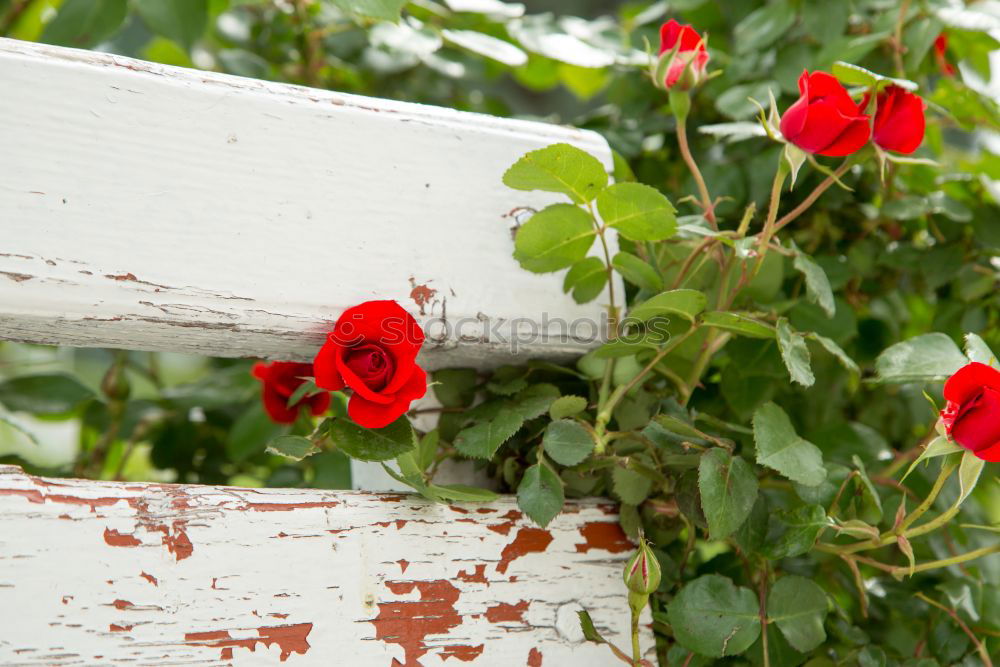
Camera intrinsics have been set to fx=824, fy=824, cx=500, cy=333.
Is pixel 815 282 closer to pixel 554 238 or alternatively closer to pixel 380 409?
pixel 554 238

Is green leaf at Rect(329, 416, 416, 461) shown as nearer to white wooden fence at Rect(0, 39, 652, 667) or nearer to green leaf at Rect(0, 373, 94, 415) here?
white wooden fence at Rect(0, 39, 652, 667)

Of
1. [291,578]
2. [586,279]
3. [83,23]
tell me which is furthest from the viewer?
[83,23]

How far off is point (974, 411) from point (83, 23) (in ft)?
2.47

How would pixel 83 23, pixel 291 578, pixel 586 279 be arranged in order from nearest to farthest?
pixel 291 578
pixel 586 279
pixel 83 23

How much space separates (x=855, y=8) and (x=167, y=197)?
2.28ft

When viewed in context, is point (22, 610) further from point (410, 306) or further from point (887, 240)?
point (887, 240)

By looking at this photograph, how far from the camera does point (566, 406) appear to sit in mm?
532

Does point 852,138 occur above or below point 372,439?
above

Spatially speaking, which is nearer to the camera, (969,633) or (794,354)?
(794,354)

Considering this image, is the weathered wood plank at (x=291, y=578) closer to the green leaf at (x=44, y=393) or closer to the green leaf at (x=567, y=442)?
the green leaf at (x=567, y=442)

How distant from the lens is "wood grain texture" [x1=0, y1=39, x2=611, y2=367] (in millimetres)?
436

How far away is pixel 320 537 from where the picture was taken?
0.47 meters

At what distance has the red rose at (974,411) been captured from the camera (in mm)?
465

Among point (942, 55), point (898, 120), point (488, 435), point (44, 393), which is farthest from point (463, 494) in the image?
point (942, 55)
